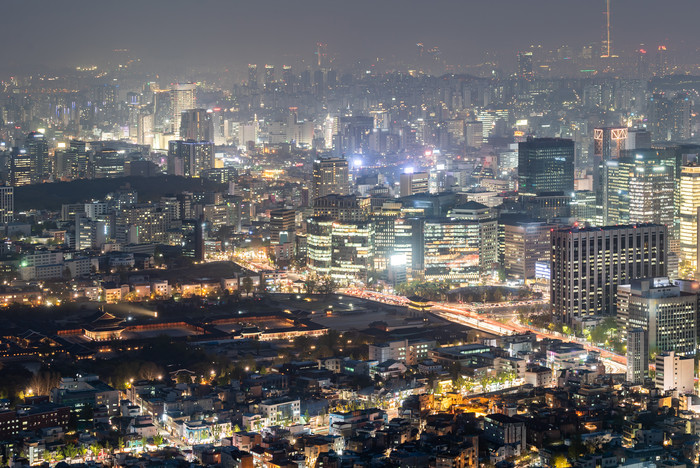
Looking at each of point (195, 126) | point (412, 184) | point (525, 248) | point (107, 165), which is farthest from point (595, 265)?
point (195, 126)

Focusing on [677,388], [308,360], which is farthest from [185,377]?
[677,388]

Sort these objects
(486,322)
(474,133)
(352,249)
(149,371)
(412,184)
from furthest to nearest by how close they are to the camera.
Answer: (474,133), (412,184), (352,249), (486,322), (149,371)

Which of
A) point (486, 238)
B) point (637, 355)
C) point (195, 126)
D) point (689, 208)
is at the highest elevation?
point (195, 126)

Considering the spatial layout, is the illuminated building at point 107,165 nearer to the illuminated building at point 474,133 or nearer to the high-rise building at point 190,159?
the high-rise building at point 190,159

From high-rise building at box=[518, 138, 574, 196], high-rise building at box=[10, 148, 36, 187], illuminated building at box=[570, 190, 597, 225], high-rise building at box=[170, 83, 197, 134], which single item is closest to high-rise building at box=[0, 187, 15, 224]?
high-rise building at box=[10, 148, 36, 187]

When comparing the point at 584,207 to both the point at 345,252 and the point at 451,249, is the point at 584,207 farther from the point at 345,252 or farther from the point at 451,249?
the point at 345,252

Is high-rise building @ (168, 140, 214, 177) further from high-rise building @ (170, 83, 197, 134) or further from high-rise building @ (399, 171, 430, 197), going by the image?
high-rise building @ (170, 83, 197, 134)
